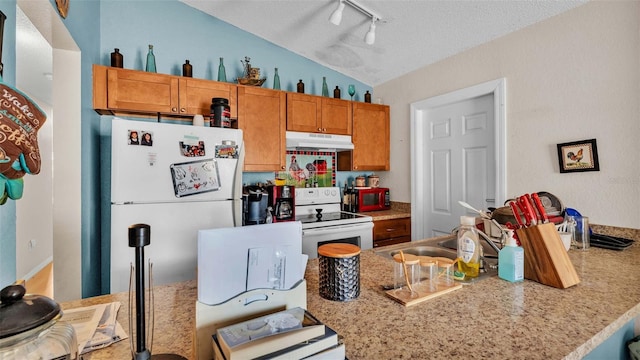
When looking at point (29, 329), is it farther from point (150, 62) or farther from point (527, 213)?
point (150, 62)

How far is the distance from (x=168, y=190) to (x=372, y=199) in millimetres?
2151

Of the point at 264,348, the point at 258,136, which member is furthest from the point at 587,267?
the point at 258,136

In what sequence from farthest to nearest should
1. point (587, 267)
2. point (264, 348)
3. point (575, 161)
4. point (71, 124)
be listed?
1. point (575, 161)
2. point (71, 124)
3. point (587, 267)
4. point (264, 348)

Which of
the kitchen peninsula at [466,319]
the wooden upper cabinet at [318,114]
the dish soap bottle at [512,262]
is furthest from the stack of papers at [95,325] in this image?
the wooden upper cabinet at [318,114]

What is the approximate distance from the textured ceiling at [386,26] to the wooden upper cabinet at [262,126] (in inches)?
25.1

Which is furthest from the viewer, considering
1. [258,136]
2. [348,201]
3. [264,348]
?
[348,201]

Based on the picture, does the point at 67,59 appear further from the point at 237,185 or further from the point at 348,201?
the point at 348,201

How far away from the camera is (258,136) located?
8.86 ft

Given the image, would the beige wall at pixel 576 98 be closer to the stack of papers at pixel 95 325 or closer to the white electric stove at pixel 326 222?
the white electric stove at pixel 326 222

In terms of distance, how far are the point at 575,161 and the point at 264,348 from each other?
240 cm

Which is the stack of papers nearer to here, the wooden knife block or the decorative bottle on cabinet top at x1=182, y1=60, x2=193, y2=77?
the wooden knife block

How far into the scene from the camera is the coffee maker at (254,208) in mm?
2453

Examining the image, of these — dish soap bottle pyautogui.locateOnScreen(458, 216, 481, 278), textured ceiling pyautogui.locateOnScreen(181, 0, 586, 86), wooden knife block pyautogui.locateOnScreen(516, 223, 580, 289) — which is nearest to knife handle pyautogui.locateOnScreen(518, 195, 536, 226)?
wooden knife block pyautogui.locateOnScreen(516, 223, 580, 289)

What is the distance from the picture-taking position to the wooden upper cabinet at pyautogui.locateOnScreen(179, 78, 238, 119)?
2439mm
